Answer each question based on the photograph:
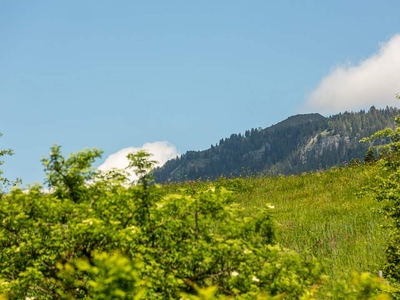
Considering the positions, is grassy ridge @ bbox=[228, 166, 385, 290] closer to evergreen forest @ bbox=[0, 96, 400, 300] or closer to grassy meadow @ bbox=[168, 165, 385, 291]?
grassy meadow @ bbox=[168, 165, 385, 291]

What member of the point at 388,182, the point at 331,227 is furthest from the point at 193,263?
the point at 331,227

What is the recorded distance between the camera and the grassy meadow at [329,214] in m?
14.2

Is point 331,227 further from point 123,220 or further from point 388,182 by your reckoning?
point 123,220

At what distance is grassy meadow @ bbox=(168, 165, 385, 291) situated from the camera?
558 inches

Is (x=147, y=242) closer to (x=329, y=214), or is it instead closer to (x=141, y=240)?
(x=141, y=240)

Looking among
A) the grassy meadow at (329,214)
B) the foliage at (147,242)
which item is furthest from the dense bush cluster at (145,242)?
the grassy meadow at (329,214)

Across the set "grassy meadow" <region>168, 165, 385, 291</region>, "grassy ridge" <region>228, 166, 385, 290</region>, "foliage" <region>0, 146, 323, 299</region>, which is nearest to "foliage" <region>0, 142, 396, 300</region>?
"foliage" <region>0, 146, 323, 299</region>

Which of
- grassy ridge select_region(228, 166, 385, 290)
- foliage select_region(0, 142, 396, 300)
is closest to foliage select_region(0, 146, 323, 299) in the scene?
foliage select_region(0, 142, 396, 300)

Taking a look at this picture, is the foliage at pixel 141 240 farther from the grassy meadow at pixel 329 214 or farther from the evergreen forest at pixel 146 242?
the grassy meadow at pixel 329 214

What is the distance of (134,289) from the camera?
4738mm

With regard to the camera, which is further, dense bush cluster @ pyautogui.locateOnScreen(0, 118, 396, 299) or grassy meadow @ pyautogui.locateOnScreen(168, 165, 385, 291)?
grassy meadow @ pyautogui.locateOnScreen(168, 165, 385, 291)

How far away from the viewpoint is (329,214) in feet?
60.3

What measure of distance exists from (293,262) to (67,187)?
9.87 ft

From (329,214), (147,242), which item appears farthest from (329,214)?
(147,242)
